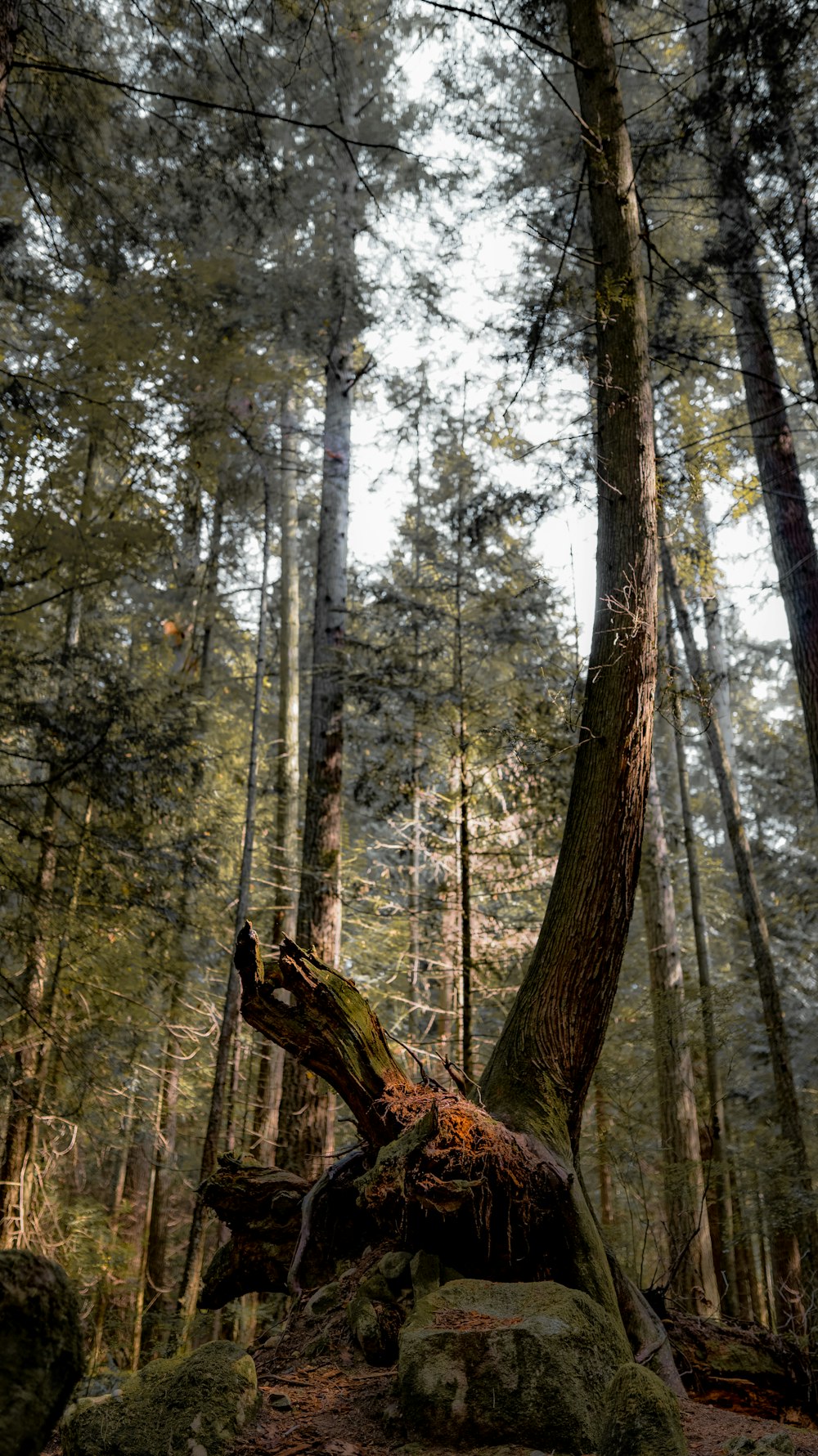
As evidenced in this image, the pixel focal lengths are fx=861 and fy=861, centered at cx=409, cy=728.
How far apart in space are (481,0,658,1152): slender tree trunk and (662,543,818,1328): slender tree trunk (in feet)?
5.76

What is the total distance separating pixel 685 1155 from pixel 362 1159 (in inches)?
258

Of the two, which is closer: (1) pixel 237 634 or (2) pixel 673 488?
(2) pixel 673 488

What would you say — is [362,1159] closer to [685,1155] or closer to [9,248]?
[685,1155]

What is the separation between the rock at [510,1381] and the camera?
2816 millimetres

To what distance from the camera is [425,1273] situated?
3939 millimetres

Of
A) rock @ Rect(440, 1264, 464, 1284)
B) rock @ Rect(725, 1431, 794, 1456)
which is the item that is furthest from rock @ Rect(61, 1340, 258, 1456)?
rock @ Rect(725, 1431, 794, 1456)

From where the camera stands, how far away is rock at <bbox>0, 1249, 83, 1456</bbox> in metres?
2.04

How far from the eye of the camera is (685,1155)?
9836mm

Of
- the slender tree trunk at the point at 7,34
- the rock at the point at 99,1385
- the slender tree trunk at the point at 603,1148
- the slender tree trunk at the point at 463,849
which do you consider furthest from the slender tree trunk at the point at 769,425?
the rock at the point at 99,1385

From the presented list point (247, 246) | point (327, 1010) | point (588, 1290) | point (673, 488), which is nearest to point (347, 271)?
point (247, 246)

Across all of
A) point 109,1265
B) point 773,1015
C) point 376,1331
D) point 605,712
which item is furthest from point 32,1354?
point 109,1265

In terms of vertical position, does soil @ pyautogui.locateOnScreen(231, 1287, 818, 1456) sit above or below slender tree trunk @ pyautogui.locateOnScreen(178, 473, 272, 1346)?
below

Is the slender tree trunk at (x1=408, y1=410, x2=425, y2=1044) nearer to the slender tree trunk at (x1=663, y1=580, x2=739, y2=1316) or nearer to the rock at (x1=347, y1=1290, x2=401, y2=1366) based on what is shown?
the slender tree trunk at (x1=663, y1=580, x2=739, y2=1316)

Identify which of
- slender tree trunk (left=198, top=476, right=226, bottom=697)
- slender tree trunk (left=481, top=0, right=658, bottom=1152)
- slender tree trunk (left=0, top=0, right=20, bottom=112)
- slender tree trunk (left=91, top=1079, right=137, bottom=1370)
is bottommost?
slender tree trunk (left=91, top=1079, right=137, bottom=1370)
